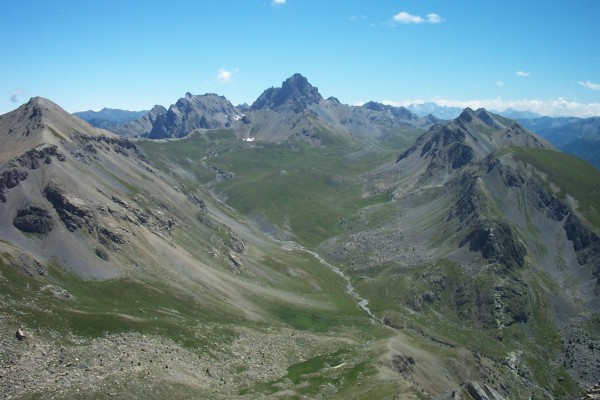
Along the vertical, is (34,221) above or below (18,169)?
below

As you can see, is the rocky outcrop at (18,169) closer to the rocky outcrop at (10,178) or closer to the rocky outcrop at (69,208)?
the rocky outcrop at (10,178)

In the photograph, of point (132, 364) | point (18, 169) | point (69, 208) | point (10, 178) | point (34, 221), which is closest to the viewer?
point (132, 364)

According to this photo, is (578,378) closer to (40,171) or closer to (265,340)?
(265,340)

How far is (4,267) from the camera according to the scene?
131 m

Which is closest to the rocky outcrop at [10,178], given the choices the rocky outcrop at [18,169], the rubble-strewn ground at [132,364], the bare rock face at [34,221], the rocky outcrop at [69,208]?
the rocky outcrop at [18,169]

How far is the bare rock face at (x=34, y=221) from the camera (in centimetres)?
16525

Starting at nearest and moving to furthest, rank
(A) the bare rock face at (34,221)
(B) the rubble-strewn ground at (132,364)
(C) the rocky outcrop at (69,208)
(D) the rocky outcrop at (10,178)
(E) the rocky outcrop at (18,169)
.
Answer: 1. (B) the rubble-strewn ground at (132,364)
2. (A) the bare rock face at (34,221)
3. (D) the rocky outcrop at (10,178)
4. (C) the rocky outcrop at (69,208)
5. (E) the rocky outcrop at (18,169)

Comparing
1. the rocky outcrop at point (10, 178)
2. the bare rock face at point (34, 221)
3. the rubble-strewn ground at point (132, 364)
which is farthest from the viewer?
the rocky outcrop at point (10, 178)

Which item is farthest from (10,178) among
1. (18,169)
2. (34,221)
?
(34,221)

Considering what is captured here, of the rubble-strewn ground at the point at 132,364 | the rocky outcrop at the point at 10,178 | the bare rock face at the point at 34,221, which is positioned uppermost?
the rocky outcrop at the point at 10,178

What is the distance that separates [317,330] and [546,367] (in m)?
82.1

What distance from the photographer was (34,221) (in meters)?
167

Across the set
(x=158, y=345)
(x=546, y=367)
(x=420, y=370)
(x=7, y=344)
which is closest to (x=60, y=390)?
(x=7, y=344)

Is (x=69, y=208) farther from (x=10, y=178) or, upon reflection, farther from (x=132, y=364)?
(x=132, y=364)
